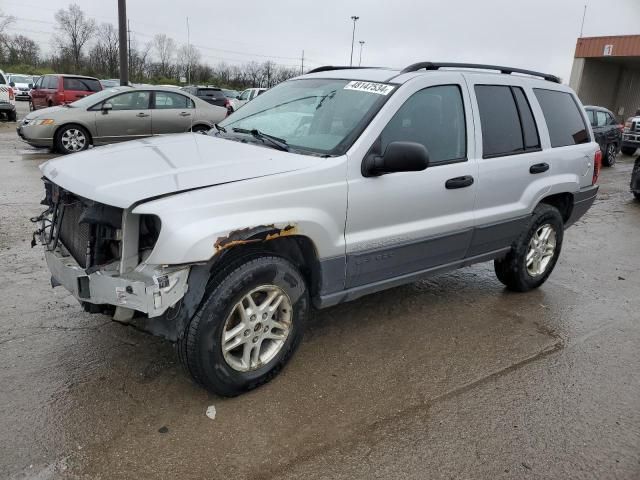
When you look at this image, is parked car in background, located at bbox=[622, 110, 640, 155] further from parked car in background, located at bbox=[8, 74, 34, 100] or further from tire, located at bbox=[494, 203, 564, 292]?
parked car in background, located at bbox=[8, 74, 34, 100]

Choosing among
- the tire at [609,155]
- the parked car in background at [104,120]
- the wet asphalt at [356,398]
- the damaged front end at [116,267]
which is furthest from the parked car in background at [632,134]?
the damaged front end at [116,267]

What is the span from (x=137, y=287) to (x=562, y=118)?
418cm

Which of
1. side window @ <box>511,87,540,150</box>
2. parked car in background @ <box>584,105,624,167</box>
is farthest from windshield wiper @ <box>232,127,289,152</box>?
parked car in background @ <box>584,105,624,167</box>

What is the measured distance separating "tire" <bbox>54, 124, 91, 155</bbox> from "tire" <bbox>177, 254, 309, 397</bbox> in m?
9.77

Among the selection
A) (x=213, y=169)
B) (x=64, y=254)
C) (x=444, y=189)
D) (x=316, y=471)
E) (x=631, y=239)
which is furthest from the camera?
(x=631, y=239)

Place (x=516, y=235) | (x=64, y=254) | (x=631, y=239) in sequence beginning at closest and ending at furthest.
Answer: (x=64, y=254)
(x=516, y=235)
(x=631, y=239)

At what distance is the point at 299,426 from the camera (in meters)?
2.89

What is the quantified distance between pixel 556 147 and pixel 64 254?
13.5 feet

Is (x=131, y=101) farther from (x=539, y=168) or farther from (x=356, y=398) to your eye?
(x=356, y=398)

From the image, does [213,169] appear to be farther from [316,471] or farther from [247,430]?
[316,471]

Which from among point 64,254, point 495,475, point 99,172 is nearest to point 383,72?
point 99,172

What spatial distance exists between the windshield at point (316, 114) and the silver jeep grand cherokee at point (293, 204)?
0.01 m

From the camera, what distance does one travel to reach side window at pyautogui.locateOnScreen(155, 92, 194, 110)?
1211 cm

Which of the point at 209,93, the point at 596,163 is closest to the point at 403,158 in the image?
the point at 596,163
